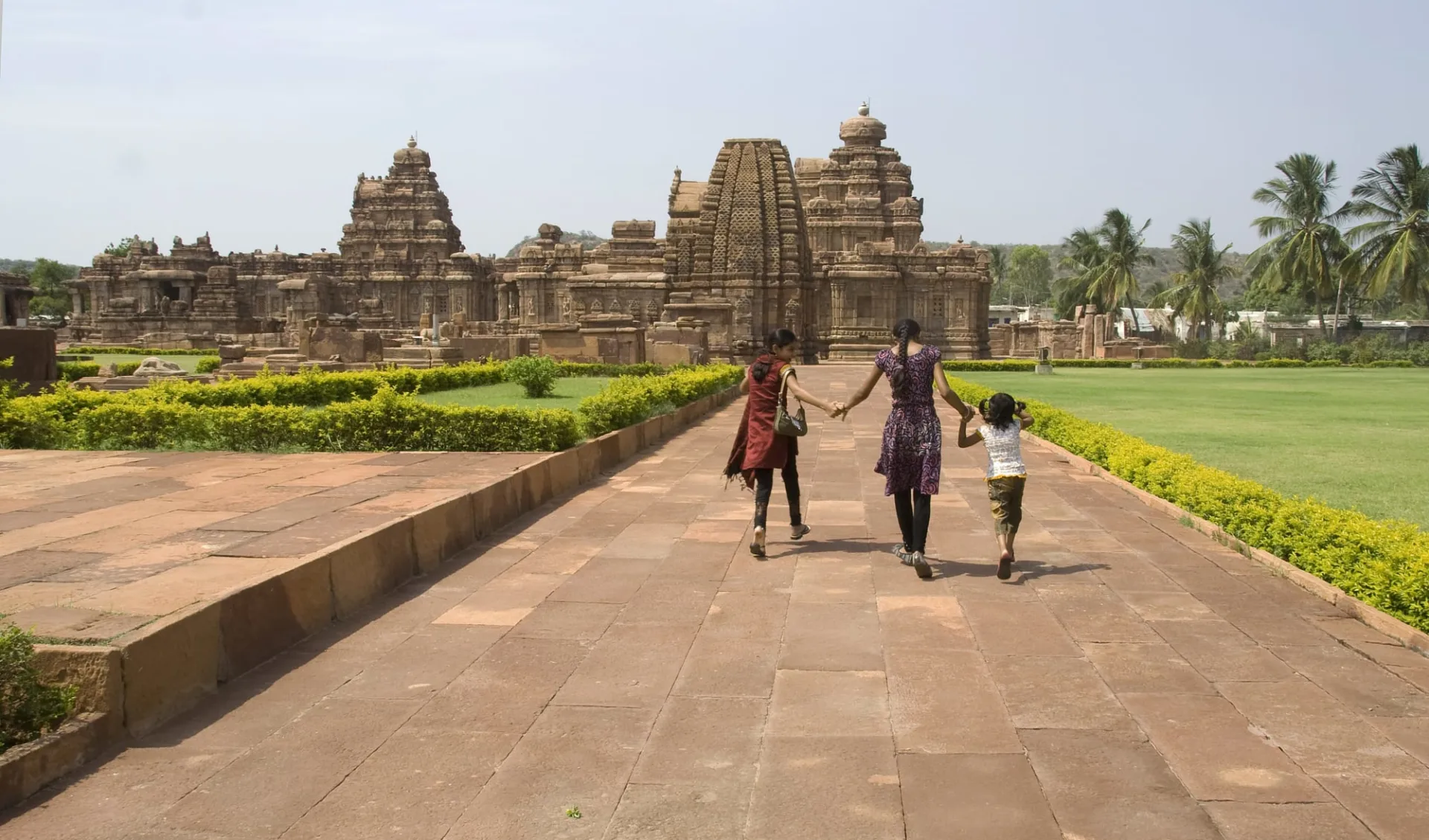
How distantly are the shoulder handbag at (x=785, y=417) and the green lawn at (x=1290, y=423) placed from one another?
165 inches

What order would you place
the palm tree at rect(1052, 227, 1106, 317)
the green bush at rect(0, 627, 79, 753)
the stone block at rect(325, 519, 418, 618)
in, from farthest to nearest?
the palm tree at rect(1052, 227, 1106, 317), the stone block at rect(325, 519, 418, 618), the green bush at rect(0, 627, 79, 753)

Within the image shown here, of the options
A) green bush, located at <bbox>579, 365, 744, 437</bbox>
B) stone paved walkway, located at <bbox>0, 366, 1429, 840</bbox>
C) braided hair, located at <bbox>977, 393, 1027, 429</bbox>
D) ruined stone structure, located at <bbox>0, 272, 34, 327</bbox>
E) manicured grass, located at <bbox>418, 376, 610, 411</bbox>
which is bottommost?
stone paved walkway, located at <bbox>0, 366, 1429, 840</bbox>

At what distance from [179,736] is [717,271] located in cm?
3164

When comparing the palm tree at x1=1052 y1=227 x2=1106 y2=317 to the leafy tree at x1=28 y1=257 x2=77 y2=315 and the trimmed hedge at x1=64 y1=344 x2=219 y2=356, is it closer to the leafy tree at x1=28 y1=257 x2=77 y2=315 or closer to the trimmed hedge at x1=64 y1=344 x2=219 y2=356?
the trimmed hedge at x1=64 y1=344 x2=219 y2=356

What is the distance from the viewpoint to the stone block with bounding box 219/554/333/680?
4590mm

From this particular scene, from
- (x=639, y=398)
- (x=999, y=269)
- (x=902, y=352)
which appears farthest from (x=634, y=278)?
(x=999, y=269)

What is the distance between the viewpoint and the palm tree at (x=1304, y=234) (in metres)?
46.2

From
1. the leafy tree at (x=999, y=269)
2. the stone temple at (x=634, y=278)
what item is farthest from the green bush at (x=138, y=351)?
the leafy tree at (x=999, y=269)

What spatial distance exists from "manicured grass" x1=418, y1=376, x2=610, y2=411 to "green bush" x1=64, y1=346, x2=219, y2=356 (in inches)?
915

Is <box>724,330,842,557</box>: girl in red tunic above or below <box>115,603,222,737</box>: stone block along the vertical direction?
above

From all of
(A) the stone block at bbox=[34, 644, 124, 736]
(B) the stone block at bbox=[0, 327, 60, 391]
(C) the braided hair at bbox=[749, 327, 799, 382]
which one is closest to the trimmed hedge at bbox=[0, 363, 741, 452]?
(C) the braided hair at bbox=[749, 327, 799, 382]

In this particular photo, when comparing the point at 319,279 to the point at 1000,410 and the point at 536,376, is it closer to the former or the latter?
the point at 536,376

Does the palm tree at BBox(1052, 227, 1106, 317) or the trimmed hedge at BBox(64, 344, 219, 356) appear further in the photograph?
the palm tree at BBox(1052, 227, 1106, 317)

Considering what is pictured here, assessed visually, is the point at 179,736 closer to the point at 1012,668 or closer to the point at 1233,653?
the point at 1012,668
